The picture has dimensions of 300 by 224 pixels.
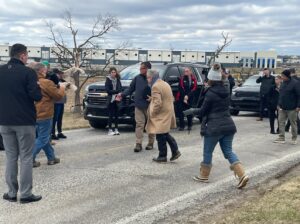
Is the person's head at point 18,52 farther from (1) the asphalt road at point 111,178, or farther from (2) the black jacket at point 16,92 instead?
(1) the asphalt road at point 111,178

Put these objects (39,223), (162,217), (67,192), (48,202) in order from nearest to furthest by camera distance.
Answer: (39,223) → (162,217) → (48,202) → (67,192)

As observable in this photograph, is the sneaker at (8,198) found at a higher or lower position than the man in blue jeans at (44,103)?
lower

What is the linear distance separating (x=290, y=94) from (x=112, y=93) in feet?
14.5

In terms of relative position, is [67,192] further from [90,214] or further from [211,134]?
[211,134]

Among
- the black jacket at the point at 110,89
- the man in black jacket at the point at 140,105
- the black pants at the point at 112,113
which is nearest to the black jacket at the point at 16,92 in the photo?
the man in black jacket at the point at 140,105

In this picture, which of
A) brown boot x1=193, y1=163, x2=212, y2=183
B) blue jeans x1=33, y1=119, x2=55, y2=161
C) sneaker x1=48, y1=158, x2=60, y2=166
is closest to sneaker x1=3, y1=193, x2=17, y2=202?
blue jeans x1=33, y1=119, x2=55, y2=161

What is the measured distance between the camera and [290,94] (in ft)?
36.4

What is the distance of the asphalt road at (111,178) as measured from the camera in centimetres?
561

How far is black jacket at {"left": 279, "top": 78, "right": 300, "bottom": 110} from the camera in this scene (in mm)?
11047

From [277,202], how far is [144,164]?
3.00 m

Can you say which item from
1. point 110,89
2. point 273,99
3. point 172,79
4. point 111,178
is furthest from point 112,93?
point 111,178

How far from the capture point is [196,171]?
26.4ft

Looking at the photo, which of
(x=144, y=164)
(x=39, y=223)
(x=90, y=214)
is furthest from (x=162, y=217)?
(x=144, y=164)

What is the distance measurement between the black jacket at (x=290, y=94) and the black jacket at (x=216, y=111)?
4694 millimetres
